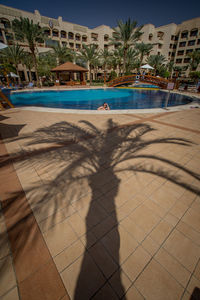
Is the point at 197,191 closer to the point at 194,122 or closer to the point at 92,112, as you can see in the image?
the point at 194,122

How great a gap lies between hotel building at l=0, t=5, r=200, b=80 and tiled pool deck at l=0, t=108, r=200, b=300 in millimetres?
46992

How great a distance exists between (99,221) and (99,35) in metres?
A: 64.8

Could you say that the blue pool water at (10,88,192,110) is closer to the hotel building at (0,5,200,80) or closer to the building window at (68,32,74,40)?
the hotel building at (0,5,200,80)

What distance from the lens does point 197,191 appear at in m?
3.76

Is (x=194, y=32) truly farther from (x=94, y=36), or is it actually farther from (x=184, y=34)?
(x=94, y=36)

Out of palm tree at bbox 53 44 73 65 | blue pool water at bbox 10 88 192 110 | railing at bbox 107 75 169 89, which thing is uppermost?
palm tree at bbox 53 44 73 65

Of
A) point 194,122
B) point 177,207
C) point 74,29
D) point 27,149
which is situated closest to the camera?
point 177,207

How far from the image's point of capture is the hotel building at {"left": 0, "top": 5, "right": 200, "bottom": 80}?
38.5 m

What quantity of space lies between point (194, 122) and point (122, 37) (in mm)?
28558

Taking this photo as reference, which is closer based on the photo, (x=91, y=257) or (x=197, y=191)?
(x=91, y=257)

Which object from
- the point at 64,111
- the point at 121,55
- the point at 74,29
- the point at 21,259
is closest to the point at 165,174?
the point at 21,259

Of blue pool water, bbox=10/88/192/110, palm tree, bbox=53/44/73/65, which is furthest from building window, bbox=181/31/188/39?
blue pool water, bbox=10/88/192/110

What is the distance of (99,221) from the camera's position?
2.95 metres

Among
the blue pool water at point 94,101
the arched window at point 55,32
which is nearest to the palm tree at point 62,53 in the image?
the blue pool water at point 94,101
